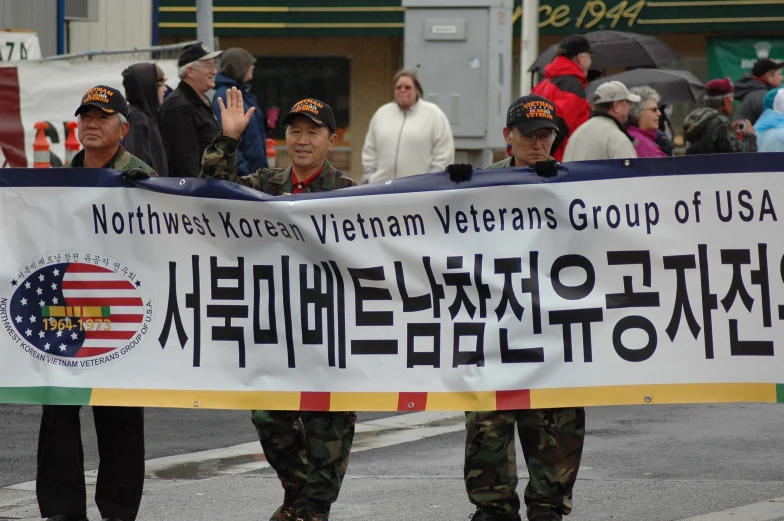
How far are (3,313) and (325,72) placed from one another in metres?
18.3

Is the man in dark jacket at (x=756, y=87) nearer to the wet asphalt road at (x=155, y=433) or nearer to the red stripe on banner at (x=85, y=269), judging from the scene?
the wet asphalt road at (x=155, y=433)

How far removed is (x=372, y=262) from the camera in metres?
5.93

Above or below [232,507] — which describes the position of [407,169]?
above

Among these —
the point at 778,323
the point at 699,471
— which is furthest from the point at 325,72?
the point at 778,323

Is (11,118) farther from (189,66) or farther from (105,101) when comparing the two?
(105,101)

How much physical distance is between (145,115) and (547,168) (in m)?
4.14

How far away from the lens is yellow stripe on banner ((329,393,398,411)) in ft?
19.2

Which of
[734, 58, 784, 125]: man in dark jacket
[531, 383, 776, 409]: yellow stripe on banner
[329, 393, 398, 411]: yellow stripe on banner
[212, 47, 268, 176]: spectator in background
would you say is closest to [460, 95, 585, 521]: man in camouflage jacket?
[531, 383, 776, 409]: yellow stripe on banner

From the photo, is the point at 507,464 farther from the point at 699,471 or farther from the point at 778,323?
the point at 699,471

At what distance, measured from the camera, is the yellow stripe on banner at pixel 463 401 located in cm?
579

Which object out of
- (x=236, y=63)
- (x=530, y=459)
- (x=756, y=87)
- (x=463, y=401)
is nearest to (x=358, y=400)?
(x=463, y=401)

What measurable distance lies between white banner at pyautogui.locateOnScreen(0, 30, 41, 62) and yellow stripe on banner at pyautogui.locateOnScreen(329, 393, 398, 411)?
27.4ft

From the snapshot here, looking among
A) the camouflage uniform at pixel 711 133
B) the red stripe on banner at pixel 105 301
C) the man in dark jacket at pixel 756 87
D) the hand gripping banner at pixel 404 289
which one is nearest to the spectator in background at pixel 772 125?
the man in dark jacket at pixel 756 87

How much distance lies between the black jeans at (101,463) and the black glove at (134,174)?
37.9 inches
